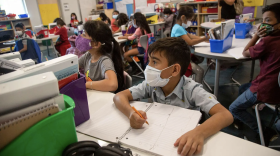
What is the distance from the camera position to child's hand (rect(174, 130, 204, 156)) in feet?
2.13

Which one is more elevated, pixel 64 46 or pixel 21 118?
pixel 21 118

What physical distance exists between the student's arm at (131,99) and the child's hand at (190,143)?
0.63ft

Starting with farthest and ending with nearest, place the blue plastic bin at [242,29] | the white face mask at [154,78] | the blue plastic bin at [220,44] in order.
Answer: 1. the blue plastic bin at [242,29]
2. the blue plastic bin at [220,44]
3. the white face mask at [154,78]

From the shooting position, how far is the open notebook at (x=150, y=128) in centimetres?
72

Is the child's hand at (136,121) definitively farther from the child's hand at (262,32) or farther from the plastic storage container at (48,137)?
the child's hand at (262,32)

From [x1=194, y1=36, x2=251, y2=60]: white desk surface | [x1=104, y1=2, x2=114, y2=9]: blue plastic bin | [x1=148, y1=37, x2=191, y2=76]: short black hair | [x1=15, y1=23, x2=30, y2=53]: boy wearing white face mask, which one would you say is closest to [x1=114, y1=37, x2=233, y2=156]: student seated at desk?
[x1=148, y1=37, x2=191, y2=76]: short black hair

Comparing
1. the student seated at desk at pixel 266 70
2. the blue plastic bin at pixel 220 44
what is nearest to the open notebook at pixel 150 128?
the student seated at desk at pixel 266 70

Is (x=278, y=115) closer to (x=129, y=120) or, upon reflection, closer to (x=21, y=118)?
(x=129, y=120)

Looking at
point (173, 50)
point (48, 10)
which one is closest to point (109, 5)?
point (48, 10)

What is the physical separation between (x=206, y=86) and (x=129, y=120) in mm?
2200

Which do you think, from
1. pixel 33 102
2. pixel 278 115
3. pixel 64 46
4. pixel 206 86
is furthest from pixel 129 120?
pixel 64 46

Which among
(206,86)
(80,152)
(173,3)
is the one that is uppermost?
(173,3)

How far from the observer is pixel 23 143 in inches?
20.6

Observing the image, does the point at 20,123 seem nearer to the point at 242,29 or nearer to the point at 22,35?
the point at 242,29
